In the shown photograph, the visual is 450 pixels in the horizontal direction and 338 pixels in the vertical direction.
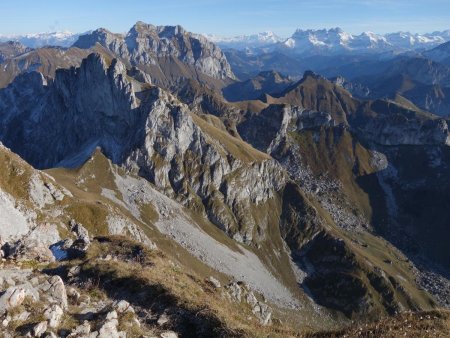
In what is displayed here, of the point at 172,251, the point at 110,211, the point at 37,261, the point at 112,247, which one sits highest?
the point at 37,261

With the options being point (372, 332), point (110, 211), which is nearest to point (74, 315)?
point (372, 332)

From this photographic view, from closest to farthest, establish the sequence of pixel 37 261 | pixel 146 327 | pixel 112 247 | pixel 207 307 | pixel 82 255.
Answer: pixel 146 327, pixel 207 307, pixel 37 261, pixel 82 255, pixel 112 247

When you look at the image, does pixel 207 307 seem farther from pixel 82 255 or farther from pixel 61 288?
pixel 82 255

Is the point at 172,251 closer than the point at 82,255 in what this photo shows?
No

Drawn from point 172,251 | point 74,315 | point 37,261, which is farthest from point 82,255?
point 172,251

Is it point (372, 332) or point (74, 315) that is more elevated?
point (372, 332)

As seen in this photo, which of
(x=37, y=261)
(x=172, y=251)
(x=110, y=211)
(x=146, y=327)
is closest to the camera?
(x=146, y=327)

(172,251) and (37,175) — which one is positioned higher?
(37,175)

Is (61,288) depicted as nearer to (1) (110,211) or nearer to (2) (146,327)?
(2) (146,327)

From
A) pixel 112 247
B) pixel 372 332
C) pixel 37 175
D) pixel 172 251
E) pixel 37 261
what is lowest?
pixel 172 251
